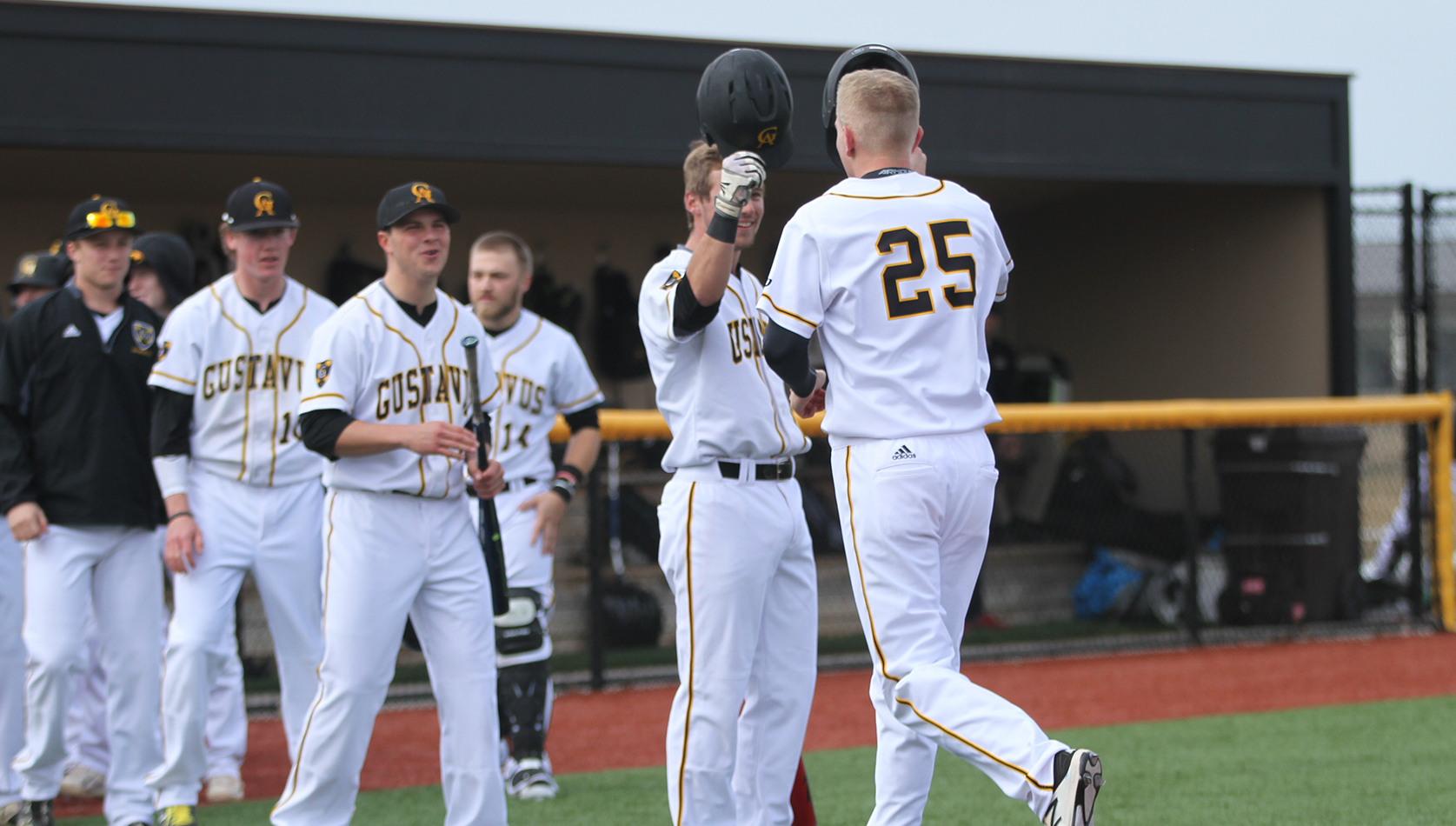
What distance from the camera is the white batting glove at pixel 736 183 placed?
3.06 meters

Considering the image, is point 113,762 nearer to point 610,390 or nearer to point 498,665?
point 498,665

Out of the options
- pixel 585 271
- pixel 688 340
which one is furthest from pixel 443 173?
pixel 688 340

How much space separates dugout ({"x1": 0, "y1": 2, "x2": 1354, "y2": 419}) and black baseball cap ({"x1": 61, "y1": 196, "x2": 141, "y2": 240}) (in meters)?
3.61

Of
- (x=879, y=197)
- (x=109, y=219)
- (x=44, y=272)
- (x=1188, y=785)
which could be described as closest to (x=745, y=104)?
(x=879, y=197)

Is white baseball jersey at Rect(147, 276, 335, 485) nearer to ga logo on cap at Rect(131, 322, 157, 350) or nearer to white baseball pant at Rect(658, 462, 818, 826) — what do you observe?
ga logo on cap at Rect(131, 322, 157, 350)

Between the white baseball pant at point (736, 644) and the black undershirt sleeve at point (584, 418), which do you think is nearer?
the white baseball pant at point (736, 644)

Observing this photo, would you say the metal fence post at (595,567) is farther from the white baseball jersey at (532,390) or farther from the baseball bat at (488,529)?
the baseball bat at (488,529)

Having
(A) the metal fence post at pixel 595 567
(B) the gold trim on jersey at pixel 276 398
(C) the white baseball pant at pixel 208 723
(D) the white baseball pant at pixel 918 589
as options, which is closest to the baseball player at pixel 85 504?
(B) the gold trim on jersey at pixel 276 398

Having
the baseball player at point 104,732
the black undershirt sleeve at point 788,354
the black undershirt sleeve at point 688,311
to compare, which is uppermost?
the black undershirt sleeve at point 688,311

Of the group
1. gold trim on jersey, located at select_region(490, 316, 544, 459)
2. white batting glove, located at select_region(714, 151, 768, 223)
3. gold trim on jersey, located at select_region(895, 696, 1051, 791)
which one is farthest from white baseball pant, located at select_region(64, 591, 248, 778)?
gold trim on jersey, located at select_region(895, 696, 1051, 791)

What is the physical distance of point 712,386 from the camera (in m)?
3.47

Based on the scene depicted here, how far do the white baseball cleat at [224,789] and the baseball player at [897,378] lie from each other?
2979mm

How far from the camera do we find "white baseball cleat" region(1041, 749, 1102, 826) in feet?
8.32

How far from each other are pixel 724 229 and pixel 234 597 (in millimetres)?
2407
